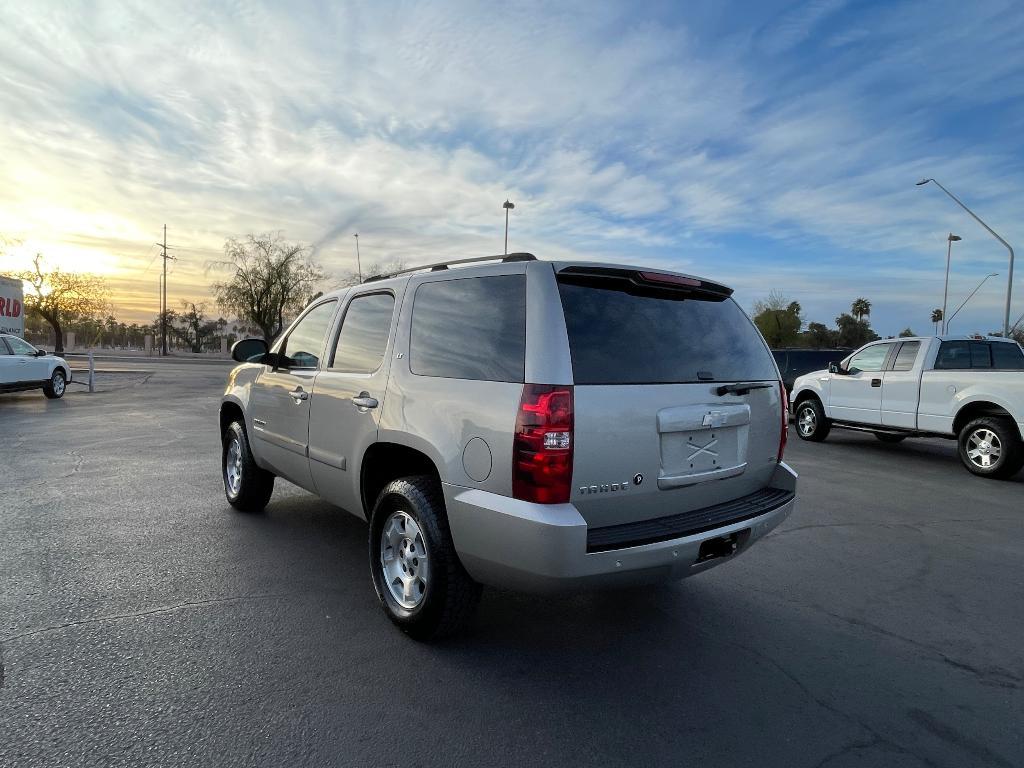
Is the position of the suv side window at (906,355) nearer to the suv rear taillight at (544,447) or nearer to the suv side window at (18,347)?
the suv rear taillight at (544,447)

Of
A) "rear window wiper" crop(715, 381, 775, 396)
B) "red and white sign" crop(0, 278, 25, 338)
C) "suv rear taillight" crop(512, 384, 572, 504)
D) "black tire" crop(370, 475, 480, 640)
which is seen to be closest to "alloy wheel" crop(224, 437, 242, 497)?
"black tire" crop(370, 475, 480, 640)

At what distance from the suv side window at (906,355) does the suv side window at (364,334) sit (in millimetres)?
8901

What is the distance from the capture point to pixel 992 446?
8516 mm

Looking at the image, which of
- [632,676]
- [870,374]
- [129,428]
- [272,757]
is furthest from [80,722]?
[870,374]

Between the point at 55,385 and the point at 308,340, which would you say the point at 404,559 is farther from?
the point at 55,385

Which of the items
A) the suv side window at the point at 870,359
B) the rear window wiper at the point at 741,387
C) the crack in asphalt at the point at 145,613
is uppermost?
the suv side window at the point at 870,359

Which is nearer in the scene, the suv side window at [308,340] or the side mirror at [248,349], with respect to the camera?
the suv side window at [308,340]

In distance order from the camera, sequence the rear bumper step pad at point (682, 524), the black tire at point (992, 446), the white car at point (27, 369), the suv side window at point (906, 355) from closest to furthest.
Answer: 1. the rear bumper step pad at point (682, 524)
2. the black tire at point (992, 446)
3. the suv side window at point (906, 355)
4. the white car at point (27, 369)

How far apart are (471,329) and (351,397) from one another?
107 cm

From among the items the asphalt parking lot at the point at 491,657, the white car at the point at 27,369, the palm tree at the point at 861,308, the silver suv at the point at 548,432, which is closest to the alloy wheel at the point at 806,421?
the asphalt parking lot at the point at 491,657

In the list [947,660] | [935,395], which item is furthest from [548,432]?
[935,395]

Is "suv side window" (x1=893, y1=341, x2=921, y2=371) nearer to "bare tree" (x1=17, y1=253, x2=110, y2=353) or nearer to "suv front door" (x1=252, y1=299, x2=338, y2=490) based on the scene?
"suv front door" (x1=252, y1=299, x2=338, y2=490)

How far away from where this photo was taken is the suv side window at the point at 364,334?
3.94 metres

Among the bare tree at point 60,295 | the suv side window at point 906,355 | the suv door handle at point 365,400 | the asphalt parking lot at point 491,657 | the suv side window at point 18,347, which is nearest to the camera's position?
the asphalt parking lot at point 491,657
